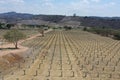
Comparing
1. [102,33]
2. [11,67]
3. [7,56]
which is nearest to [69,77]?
[11,67]

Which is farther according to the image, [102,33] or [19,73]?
[102,33]

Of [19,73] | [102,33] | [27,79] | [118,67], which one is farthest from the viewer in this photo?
[102,33]

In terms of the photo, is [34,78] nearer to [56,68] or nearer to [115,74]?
[56,68]

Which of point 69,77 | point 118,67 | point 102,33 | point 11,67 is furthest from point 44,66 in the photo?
point 102,33

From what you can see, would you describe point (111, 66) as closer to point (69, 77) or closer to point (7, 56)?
point (69, 77)

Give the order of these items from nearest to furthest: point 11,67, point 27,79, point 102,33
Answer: point 27,79 → point 11,67 → point 102,33

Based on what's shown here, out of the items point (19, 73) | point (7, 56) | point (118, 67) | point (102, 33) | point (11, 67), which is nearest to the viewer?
point (19, 73)

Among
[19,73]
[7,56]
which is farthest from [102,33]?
[19,73]

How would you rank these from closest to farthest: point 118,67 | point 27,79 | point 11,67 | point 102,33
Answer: point 27,79
point 11,67
point 118,67
point 102,33

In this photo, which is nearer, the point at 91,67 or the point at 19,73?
the point at 19,73
